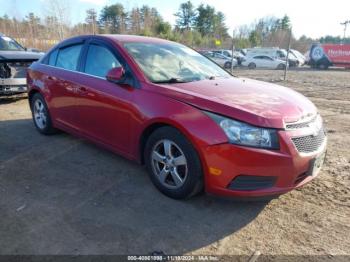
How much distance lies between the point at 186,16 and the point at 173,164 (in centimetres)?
7754

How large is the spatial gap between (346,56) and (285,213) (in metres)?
30.5

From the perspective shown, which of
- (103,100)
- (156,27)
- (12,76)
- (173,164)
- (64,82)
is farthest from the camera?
(156,27)

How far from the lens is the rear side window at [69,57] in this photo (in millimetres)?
4824

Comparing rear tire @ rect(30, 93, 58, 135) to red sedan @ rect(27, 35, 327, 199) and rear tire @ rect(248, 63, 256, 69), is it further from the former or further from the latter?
rear tire @ rect(248, 63, 256, 69)

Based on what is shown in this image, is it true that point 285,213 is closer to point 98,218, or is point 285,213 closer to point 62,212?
point 98,218

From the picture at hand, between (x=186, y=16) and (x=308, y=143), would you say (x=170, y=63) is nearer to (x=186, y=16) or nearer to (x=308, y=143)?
(x=308, y=143)

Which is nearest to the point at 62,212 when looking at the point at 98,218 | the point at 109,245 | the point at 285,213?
the point at 98,218

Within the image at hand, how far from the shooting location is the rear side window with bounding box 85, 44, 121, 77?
4.19 meters

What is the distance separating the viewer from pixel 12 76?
858 cm

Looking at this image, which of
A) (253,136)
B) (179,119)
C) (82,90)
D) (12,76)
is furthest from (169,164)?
(12,76)

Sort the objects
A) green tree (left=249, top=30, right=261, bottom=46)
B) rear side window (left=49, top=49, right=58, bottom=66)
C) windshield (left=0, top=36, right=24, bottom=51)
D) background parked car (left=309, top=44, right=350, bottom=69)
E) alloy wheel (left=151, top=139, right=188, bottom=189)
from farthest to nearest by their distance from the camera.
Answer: green tree (left=249, top=30, right=261, bottom=46) → background parked car (left=309, top=44, right=350, bottom=69) → windshield (left=0, top=36, right=24, bottom=51) → rear side window (left=49, top=49, right=58, bottom=66) → alloy wheel (left=151, top=139, right=188, bottom=189)

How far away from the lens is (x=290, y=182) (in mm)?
3107

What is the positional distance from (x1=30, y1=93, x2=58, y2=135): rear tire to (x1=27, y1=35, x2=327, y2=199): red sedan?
0.63 metres

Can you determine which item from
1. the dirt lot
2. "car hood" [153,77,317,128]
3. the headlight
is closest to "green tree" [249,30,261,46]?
the dirt lot
